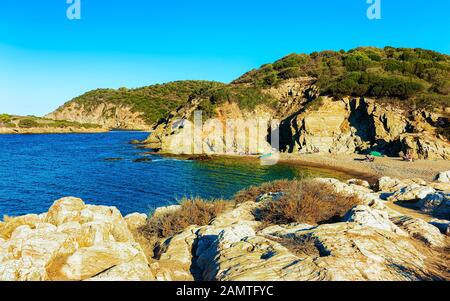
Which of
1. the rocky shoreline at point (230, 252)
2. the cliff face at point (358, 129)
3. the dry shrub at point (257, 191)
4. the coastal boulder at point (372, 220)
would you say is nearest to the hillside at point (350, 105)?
the cliff face at point (358, 129)

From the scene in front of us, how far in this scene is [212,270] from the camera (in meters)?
5.91

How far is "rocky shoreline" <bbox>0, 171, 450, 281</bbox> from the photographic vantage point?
17.0 ft

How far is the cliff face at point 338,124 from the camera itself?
36.2m

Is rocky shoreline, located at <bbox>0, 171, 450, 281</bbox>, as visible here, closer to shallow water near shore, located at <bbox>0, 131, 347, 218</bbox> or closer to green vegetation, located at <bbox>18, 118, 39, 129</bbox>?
shallow water near shore, located at <bbox>0, 131, 347, 218</bbox>

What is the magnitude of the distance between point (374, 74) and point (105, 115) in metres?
120

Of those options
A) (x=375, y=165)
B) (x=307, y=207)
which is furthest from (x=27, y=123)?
(x=307, y=207)

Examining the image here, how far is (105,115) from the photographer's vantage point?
141250 millimetres

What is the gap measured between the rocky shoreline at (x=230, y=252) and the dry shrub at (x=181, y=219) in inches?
59.7

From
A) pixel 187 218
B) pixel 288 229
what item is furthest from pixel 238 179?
pixel 288 229

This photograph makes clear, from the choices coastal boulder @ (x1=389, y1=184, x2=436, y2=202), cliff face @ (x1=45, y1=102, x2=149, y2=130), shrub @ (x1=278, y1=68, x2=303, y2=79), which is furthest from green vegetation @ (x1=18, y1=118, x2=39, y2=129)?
coastal boulder @ (x1=389, y1=184, x2=436, y2=202)

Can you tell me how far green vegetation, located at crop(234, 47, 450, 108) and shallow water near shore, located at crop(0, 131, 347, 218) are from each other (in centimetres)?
1768
